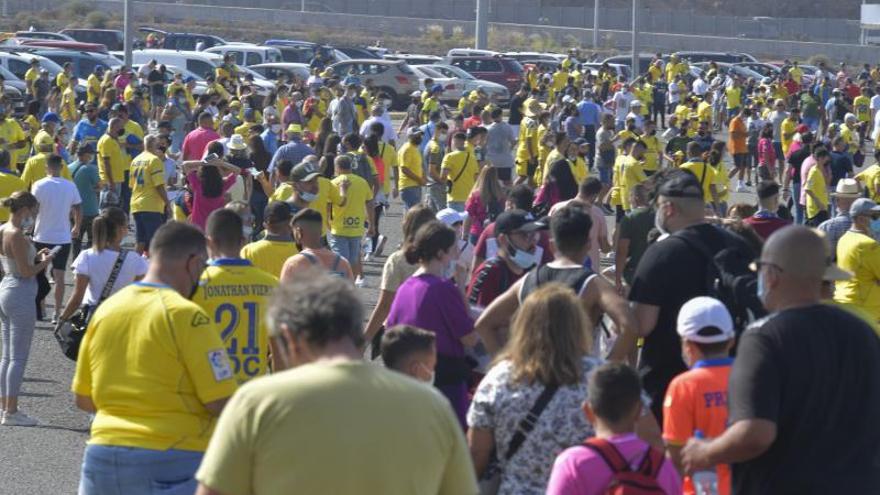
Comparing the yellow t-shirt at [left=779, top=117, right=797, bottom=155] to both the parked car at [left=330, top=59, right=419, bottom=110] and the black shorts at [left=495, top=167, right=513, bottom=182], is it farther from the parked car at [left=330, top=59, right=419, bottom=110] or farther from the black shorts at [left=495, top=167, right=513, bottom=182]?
the parked car at [left=330, top=59, right=419, bottom=110]

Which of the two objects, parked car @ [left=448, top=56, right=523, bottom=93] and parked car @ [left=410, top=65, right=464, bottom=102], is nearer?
parked car @ [left=410, top=65, right=464, bottom=102]

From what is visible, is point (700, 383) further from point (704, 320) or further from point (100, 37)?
point (100, 37)

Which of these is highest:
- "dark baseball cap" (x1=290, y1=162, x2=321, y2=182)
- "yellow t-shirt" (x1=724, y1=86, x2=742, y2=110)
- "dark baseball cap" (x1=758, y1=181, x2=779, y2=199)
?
"yellow t-shirt" (x1=724, y1=86, x2=742, y2=110)

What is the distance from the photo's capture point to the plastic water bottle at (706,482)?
5.69 m

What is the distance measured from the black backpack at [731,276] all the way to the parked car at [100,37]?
5093 centimetres

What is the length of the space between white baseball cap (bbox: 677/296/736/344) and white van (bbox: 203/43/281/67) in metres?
42.2

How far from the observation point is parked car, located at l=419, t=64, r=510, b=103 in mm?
44125

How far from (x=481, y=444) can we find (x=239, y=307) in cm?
174

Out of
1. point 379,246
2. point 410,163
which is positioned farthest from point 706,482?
point 410,163

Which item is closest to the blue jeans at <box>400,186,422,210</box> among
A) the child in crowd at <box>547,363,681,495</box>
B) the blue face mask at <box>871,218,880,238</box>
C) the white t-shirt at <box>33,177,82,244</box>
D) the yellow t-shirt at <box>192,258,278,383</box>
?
the white t-shirt at <box>33,177,82,244</box>

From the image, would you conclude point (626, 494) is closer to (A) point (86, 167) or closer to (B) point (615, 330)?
(B) point (615, 330)

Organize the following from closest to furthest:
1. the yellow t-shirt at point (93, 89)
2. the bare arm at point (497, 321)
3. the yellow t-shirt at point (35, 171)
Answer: the bare arm at point (497, 321) < the yellow t-shirt at point (35, 171) < the yellow t-shirt at point (93, 89)

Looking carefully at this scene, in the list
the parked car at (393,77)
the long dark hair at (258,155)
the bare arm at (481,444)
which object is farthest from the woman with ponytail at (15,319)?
the parked car at (393,77)

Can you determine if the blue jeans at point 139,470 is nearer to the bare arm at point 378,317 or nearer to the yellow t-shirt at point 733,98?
the bare arm at point 378,317
